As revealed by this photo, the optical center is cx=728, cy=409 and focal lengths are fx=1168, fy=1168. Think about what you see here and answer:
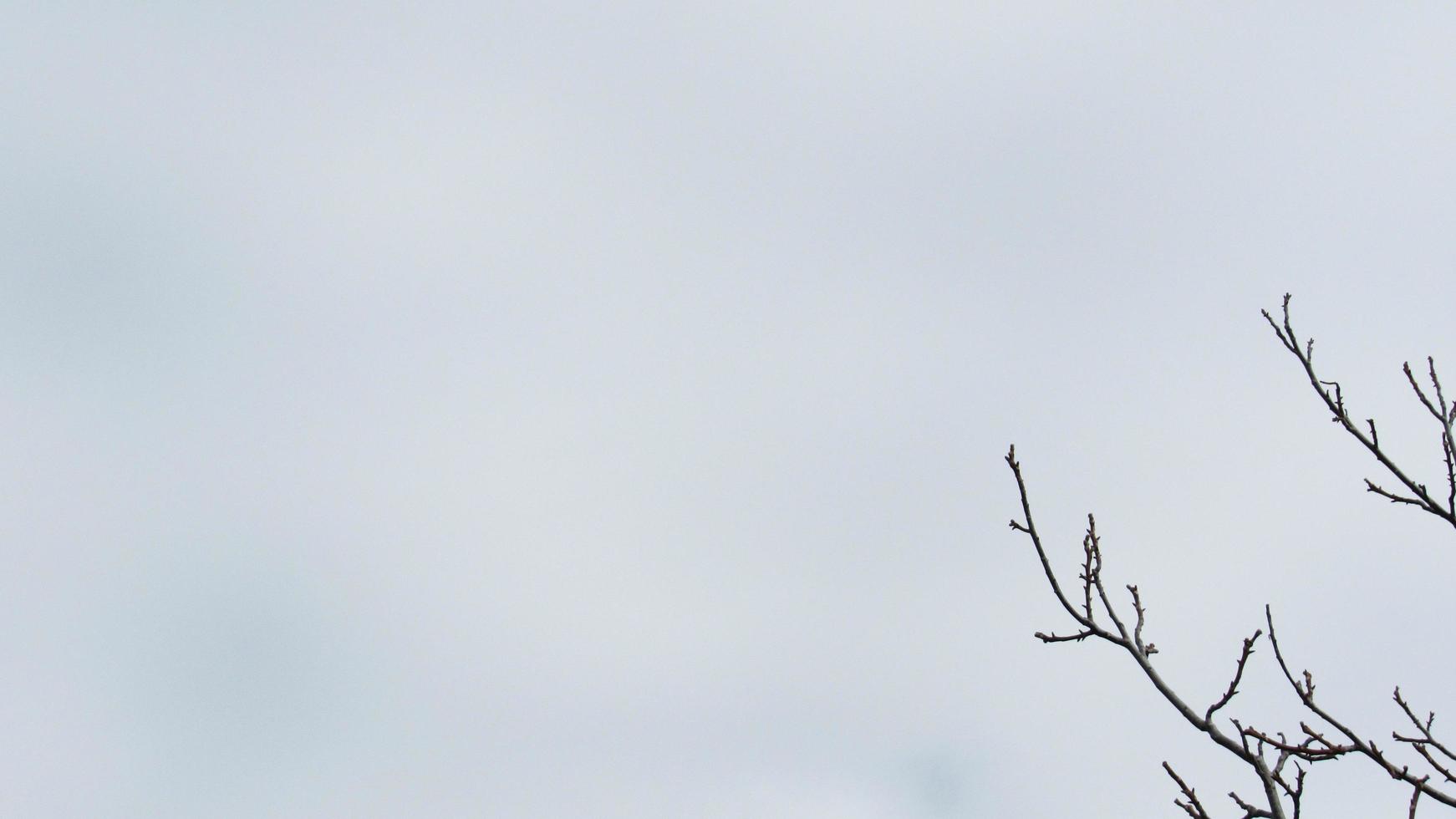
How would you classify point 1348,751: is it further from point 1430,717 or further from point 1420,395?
point 1420,395

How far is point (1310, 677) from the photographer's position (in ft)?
23.7

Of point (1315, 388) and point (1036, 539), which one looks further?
point (1315, 388)

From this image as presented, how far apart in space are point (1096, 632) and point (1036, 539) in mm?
699

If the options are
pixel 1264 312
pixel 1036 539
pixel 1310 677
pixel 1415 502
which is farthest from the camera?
pixel 1264 312

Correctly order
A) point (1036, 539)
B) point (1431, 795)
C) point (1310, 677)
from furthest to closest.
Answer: point (1310, 677) < point (1036, 539) < point (1431, 795)

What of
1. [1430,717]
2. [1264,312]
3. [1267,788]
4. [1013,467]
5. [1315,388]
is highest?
[1264,312]

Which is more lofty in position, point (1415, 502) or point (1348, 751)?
point (1415, 502)

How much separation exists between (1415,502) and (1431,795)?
2352mm

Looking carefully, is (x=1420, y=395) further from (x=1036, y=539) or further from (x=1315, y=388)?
(x=1036, y=539)

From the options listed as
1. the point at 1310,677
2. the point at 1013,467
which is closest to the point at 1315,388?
the point at 1310,677

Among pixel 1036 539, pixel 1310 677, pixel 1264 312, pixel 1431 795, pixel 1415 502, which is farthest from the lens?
pixel 1264 312

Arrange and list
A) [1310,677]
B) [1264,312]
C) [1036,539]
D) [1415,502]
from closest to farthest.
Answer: [1036,539], [1310,677], [1415,502], [1264,312]

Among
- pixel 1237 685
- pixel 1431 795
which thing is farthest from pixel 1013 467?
pixel 1431 795

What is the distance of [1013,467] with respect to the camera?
23.0ft
